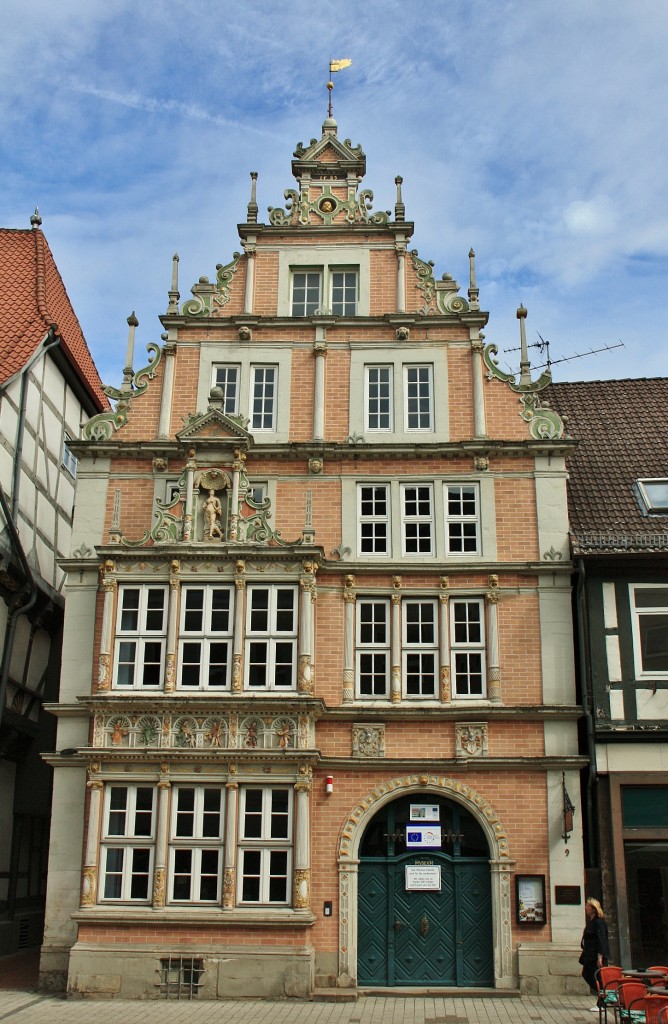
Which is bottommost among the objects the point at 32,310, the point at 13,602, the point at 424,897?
the point at 424,897

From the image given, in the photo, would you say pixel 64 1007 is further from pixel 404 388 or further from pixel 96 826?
pixel 404 388

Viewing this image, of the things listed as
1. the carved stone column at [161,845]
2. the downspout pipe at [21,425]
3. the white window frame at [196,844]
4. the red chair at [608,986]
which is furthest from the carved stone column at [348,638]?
the downspout pipe at [21,425]

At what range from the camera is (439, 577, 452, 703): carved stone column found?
19.3 meters

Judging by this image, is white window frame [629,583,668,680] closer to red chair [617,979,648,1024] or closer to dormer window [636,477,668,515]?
dormer window [636,477,668,515]

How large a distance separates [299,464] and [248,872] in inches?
293

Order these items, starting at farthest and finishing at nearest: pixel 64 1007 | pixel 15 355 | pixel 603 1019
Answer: pixel 15 355 → pixel 64 1007 → pixel 603 1019

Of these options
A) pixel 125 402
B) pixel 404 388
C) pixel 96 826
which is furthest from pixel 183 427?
pixel 96 826

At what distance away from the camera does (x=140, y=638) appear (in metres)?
19.4

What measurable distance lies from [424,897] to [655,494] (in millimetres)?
8939

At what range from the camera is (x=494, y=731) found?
1914 cm

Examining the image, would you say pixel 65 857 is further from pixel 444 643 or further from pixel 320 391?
pixel 320 391

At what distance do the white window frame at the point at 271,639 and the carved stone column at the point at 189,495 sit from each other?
153cm

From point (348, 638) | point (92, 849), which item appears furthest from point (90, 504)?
point (92, 849)

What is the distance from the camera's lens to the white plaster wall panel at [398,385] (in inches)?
824
